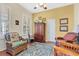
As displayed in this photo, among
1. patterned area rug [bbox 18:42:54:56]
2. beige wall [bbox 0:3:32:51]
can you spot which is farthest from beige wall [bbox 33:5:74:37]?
patterned area rug [bbox 18:42:54:56]

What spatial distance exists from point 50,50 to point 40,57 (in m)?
0.21

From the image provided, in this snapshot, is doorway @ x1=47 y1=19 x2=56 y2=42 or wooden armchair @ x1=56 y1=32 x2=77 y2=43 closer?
wooden armchair @ x1=56 y1=32 x2=77 y2=43

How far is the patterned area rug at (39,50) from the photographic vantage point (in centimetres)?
205

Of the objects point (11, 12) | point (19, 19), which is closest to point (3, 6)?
point (11, 12)

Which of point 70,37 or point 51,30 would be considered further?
point 51,30

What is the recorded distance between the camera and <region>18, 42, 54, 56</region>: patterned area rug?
6.73 feet

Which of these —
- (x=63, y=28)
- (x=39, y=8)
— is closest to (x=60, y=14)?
(x=63, y=28)

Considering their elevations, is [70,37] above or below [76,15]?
below

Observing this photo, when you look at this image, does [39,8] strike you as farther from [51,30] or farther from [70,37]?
[70,37]

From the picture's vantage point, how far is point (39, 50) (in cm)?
209

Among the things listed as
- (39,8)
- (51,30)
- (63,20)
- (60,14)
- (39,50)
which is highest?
(39,8)

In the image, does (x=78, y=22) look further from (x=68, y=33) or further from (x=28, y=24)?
(x=28, y=24)

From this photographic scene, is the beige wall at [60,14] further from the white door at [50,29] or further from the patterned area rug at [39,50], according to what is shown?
the patterned area rug at [39,50]

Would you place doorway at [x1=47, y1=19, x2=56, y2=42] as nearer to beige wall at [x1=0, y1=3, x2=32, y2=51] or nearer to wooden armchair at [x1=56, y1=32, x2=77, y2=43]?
wooden armchair at [x1=56, y1=32, x2=77, y2=43]
